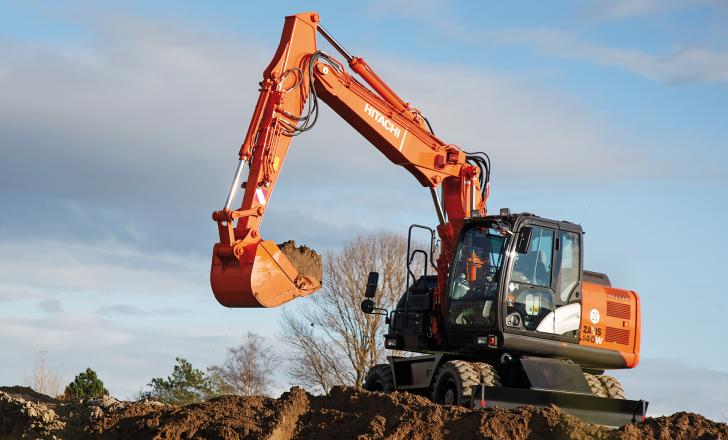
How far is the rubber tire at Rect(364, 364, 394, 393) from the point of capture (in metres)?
14.8

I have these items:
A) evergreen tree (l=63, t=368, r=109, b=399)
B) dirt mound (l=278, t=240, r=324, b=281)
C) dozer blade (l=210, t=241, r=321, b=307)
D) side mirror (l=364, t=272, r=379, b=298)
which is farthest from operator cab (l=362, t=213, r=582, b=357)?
evergreen tree (l=63, t=368, r=109, b=399)

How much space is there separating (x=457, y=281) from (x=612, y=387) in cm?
269

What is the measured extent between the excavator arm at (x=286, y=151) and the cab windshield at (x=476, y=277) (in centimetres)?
70

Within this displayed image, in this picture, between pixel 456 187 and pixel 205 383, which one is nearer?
pixel 456 187

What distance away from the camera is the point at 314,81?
13.8m

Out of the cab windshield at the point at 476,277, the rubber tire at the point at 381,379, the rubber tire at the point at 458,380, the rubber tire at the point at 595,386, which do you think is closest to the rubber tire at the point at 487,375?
the rubber tire at the point at 458,380

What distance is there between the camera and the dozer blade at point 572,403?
1199cm

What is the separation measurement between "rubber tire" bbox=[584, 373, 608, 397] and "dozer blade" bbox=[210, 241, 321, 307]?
424 cm

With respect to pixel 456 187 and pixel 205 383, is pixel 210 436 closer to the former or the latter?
pixel 456 187

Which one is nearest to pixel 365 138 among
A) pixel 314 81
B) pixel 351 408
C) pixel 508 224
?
pixel 314 81

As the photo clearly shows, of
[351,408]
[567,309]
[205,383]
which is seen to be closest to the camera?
[351,408]

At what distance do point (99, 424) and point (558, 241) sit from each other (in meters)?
6.27

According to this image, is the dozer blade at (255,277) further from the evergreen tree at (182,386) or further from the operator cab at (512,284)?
the evergreen tree at (182,386)

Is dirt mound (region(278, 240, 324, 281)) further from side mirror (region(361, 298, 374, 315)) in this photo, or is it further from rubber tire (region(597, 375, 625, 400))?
rubber tire (region(597, 375, 625, 400))
